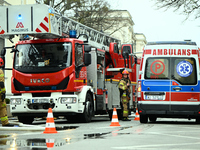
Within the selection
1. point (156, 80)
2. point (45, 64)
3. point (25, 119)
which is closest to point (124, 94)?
point (156, 80)

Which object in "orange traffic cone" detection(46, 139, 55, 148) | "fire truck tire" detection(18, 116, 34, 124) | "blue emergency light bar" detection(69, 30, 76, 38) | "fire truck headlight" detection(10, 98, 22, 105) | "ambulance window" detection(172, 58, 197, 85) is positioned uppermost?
"blue emergency light bar" detection(69, 30, 76, 38)

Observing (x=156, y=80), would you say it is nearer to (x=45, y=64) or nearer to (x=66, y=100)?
(x=66, y=100)

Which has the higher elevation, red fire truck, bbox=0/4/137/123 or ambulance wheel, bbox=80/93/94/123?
red fire truck, bbox=0/4/137/123

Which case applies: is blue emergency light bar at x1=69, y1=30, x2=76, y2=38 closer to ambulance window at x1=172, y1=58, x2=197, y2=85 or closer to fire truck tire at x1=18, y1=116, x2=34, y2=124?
fire truck tire at x1=18, y1=116, x2=34, y2=124

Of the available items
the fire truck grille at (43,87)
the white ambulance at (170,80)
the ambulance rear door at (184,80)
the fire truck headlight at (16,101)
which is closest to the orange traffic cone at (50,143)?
the fire truck grille at (43,87)

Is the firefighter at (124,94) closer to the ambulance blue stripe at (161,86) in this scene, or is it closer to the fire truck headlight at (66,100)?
the ambulance blue stripe at (161,86)

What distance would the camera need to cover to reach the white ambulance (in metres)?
16.0

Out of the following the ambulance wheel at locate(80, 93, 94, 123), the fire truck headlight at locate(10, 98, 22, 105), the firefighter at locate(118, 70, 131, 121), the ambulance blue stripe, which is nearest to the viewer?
the ambulance blue stripe

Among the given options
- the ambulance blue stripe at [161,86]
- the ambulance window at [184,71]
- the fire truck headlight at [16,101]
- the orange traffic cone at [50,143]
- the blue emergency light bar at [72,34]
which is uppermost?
the blue emergency light bar at [72,34]

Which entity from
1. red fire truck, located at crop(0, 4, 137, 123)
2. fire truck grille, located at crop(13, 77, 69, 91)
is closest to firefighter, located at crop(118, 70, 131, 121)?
red fire truck, located at crop(0, 4, 137, 123)

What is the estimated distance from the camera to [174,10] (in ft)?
70.0

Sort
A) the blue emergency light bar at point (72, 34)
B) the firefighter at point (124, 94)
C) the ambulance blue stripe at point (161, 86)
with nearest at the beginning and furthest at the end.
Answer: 1. the ambulance blue stripe at point (161, 86)
2. the blue emergency light bar at point (72, 34)
3. the firefighter at point (124, 94)

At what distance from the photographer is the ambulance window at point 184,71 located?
16219 millimetres

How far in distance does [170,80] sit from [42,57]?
4.17 m
